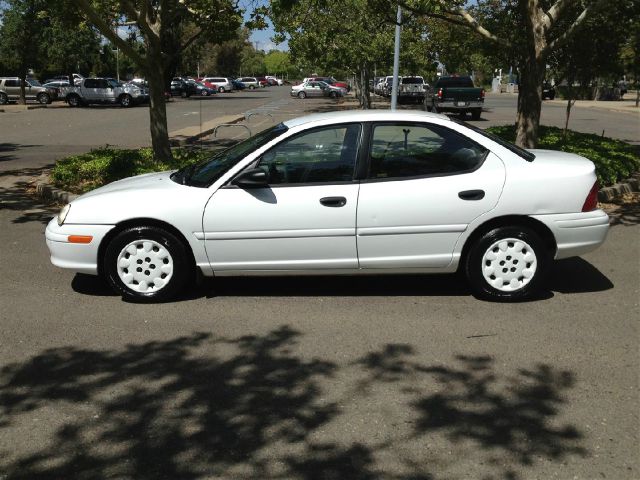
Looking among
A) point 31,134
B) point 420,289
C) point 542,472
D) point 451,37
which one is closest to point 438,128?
point 420,289

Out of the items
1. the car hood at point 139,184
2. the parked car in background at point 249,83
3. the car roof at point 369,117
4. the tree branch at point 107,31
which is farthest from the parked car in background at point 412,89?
the parked car in background at point 249,83

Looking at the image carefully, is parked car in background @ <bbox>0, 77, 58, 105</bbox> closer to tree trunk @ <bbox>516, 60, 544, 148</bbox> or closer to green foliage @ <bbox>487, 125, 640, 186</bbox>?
green foliage @ <bbox>487, 125, 640, 186</bbox>

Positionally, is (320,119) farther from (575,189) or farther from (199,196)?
(575,189)

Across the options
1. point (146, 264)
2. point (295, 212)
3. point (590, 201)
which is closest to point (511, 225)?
point (590, 201)

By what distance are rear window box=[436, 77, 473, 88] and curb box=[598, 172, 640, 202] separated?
19.1 meters

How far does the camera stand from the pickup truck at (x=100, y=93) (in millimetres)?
40062

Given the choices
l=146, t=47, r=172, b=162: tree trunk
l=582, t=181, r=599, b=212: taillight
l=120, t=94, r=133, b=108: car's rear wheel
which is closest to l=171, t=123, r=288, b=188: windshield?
l=582, t=181, r=599, b=212: taillight

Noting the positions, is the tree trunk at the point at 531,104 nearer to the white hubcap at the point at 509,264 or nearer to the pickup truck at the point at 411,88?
the white hubcap at the point at 509,264

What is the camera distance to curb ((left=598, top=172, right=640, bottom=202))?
32.1ft

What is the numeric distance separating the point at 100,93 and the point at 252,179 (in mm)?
37598

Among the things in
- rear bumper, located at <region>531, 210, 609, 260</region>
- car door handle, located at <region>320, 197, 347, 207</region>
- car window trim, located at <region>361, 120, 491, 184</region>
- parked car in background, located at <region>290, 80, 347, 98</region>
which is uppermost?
parked car in background, located at <region>290, 80, 347, 98</region>

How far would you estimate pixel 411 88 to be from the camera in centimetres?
3831

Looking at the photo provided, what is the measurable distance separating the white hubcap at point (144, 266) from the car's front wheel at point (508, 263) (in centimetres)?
246

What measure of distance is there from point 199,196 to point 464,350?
2.38 metres
